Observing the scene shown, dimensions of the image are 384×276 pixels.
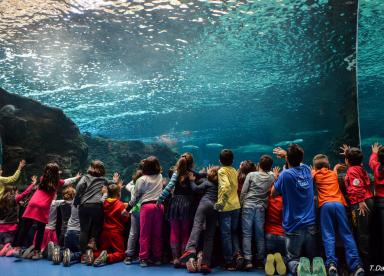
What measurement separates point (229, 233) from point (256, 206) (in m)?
0.51

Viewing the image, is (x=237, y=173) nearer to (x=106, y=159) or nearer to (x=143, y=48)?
(x=143, y=48)

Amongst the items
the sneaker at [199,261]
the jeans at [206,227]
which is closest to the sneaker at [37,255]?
the jeans at [206,227]

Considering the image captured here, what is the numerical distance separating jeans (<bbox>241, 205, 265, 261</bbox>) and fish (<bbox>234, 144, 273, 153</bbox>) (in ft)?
30.5

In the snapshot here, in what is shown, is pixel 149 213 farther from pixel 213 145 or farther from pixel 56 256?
pixel 213 145

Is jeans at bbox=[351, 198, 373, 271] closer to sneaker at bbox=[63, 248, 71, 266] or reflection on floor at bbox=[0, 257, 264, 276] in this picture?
reflection on floor at bbox=[0, 257, 264, 276]

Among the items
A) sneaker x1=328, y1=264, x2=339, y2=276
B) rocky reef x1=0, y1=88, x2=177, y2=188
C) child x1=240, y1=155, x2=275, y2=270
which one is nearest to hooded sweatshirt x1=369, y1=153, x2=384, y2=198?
sneaker x1=328, y1=264, x2=339, y2=276

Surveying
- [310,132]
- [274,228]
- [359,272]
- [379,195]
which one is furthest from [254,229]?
[310,132]

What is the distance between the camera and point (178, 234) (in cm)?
398

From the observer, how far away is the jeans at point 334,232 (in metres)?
3.24

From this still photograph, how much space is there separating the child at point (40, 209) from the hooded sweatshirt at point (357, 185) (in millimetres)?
4260

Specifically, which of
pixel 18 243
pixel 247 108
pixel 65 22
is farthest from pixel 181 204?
pixel 247 108

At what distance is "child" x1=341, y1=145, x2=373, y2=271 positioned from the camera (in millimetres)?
3314

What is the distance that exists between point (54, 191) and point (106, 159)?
8701 millimetres

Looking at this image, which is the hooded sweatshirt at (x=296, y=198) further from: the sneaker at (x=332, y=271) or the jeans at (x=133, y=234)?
the jeans at (x=133, y=234)
